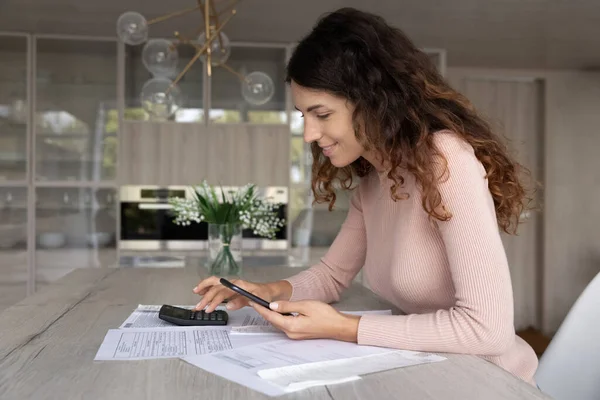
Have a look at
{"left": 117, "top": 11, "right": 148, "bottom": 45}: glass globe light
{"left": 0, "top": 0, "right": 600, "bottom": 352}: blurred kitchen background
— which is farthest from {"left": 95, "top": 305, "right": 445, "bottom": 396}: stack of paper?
{"left": 0, "top": 0, "right": 600, "bottom": 352}: blurred kitchen background

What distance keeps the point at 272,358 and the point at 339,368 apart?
99 millimetres

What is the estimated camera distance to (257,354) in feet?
2.95

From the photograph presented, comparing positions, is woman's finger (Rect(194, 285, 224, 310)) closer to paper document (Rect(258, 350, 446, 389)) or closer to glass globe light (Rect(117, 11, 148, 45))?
paper document (Rect(258, 350, 446, 389))

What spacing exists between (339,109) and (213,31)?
1.31 metres

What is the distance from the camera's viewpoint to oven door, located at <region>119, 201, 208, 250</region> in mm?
4395

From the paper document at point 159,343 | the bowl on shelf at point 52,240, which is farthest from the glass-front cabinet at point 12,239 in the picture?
the paper document at point 159,343

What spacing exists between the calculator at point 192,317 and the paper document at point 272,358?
0.20m

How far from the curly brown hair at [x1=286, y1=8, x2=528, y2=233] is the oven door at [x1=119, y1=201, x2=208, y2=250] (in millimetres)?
3377

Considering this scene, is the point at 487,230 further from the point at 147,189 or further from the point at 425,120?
the point at 147,189

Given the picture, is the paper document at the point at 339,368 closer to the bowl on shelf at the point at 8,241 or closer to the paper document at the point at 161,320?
the paper document at the point at 161,320

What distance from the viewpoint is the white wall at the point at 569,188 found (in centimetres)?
546

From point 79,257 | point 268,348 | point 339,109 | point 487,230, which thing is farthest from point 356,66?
point 79,257

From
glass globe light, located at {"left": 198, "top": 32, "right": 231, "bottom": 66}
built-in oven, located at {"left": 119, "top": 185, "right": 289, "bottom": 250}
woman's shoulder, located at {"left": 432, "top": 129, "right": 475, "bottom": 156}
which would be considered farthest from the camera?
built-in oven, located at {"left": 119, "top": 185, "right": 289, "bottom": 250}

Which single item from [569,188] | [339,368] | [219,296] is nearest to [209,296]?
[219,296]
